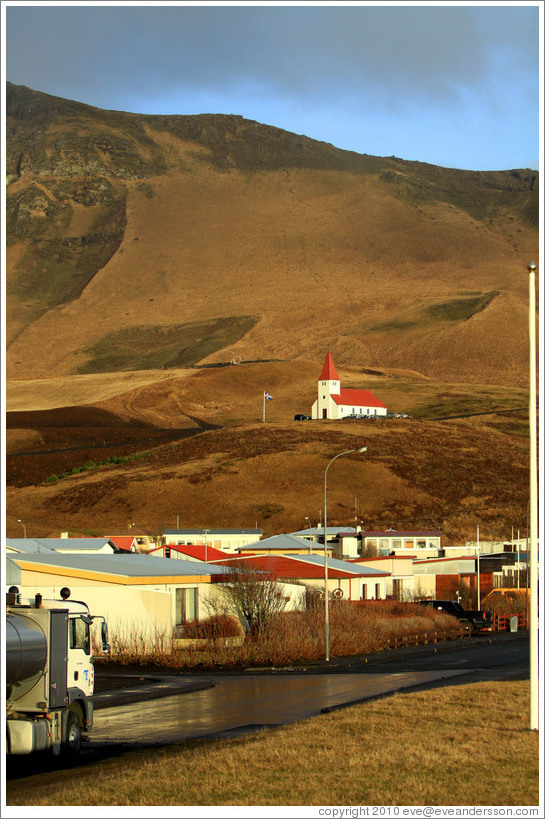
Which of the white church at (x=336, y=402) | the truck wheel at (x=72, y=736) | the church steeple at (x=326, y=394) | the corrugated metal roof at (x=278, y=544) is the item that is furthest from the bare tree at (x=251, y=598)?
the church steeple at (x=326, y=394)

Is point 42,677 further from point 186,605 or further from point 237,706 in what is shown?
point 186,605

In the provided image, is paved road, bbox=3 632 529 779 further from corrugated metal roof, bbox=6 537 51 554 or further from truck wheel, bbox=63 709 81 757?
corrugated metal roof, bbox=6 537 51 554

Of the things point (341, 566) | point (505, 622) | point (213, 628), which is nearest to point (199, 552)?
point (341, 566)

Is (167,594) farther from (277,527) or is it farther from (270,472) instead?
(270,472)

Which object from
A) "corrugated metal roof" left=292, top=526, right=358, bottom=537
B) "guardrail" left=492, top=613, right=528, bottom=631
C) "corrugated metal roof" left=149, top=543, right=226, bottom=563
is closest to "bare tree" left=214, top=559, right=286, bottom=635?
"corrugated metal roof" left=149, top=543, right=226, bottom=563

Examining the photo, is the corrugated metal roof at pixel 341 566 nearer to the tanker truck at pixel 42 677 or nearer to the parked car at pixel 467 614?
the parked car at pixel 467 614

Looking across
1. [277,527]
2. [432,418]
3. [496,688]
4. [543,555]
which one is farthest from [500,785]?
[432,418]
